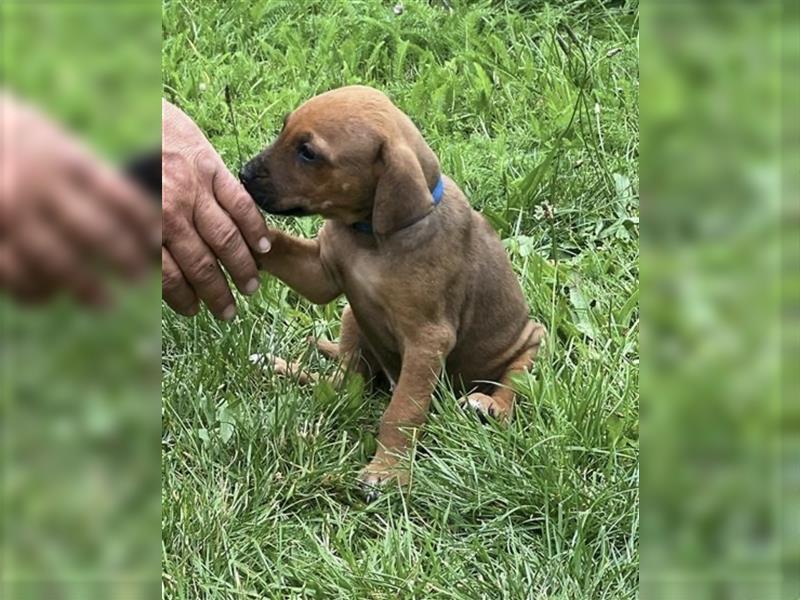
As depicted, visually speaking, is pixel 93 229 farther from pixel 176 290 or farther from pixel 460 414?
pixel 460 414

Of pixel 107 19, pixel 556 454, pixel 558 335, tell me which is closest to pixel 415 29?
pixel 558 335

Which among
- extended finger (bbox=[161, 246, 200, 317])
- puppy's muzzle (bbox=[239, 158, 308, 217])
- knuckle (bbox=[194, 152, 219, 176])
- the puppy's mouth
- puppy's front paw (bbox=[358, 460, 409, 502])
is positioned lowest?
puppy's front paw (bbox=[358, 460, 409, 502])

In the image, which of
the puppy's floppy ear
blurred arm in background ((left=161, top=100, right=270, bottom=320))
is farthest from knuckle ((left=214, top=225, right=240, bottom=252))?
the puppy's floppy ear

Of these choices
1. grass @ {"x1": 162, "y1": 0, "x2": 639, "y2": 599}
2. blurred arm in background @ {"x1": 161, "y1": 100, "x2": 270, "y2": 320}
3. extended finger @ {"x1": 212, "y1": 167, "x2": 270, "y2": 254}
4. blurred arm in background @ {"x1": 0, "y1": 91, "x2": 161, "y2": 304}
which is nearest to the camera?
blurred arm in background @ {"x1": 0, "y1": 91, "x2": 161, "y2": 304}

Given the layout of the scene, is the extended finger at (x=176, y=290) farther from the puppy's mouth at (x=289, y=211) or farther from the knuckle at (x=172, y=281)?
the puppy's mouth at (x=289, y=211)

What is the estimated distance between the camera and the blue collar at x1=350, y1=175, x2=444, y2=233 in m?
3.01

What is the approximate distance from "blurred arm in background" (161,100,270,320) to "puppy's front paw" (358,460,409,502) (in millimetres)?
604

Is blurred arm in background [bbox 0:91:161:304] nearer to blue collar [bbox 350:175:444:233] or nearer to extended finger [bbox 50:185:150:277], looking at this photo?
extended finger [bbox 50:185:150:277]

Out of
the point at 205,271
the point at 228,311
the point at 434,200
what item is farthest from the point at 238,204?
the point at 434,200

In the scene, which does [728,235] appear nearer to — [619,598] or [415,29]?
[619,598]

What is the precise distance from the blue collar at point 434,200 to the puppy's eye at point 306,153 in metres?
0.28

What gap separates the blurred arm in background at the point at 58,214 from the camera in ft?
1.74

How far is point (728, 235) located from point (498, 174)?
4.02 meters

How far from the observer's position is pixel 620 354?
132 inches
